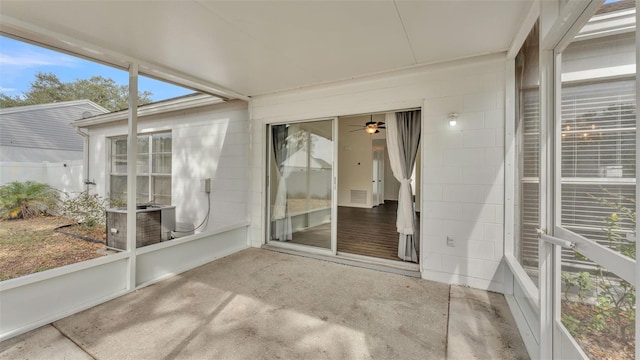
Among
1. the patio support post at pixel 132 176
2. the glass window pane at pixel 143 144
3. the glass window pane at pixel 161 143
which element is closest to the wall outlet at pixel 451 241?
the patio support post at pixel 132 176

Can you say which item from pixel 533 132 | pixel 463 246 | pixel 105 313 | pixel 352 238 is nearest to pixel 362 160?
pixel 352 238

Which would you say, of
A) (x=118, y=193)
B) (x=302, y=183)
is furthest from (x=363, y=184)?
(x=118, y=193)

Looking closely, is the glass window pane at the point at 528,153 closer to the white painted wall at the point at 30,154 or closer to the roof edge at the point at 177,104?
the roof edge at the point at 177,104

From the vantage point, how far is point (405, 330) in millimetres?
2086

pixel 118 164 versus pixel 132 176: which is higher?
pixel 118 164

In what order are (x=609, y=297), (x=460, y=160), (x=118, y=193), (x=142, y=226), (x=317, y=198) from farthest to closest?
(x=317, y=198) < (x=118, y=193) < (x=142, y=226) < (x=460, y=160) < (x=609, y=297)

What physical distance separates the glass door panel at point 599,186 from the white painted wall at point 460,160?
1.25 m

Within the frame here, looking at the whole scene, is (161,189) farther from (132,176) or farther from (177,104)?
(132,176)

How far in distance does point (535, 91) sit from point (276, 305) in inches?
113

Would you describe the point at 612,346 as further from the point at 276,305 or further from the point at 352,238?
the point at 352,238

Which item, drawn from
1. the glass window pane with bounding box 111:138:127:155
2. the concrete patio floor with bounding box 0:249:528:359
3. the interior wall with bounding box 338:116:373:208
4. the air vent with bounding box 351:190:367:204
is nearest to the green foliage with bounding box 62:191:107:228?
the concrete patio floor with bounding box 0:249:528:359

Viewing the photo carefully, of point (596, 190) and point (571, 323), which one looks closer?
point (596, 190)

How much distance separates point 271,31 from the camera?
233 centimetres

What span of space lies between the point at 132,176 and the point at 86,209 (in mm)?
984
